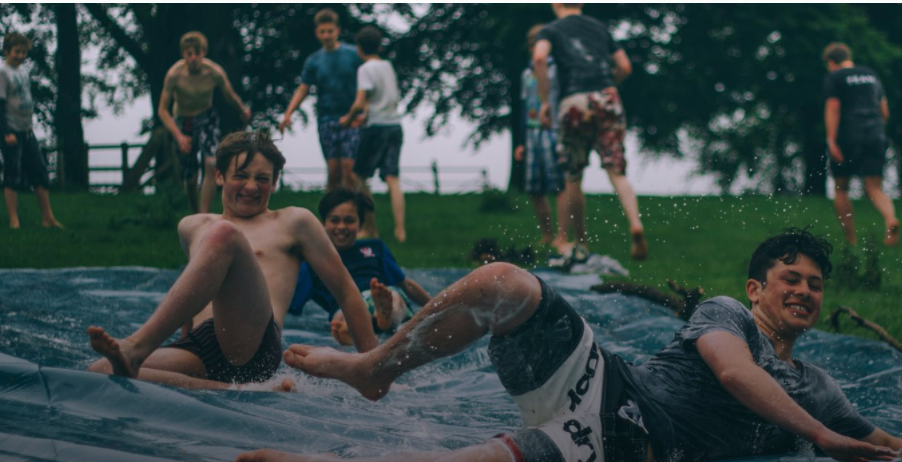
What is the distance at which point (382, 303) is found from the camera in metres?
4.83

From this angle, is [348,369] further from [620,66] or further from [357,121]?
[357,121]

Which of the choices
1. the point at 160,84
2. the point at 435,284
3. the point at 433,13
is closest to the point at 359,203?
the point at 435,284

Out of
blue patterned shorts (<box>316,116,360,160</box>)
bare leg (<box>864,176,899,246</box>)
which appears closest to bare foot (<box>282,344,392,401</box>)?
blue patterned shorts (<box>316,116,360,160</box>)

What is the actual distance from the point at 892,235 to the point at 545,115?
4.00 metres

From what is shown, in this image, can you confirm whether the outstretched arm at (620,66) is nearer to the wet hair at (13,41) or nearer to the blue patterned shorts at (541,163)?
the blue patterned shorts at (541,163)

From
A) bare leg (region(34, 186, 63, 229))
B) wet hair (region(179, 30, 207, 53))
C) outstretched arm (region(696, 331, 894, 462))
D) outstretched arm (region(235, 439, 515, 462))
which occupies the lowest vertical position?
outstretched arm (region(235, 439, 515, 462))

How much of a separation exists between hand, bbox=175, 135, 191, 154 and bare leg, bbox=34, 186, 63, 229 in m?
1.44

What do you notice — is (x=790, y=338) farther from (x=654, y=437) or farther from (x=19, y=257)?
(x=19, y=257)

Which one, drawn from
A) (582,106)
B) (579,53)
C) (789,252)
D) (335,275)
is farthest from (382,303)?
(579,53)

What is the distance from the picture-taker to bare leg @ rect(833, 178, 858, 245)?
9656 mm

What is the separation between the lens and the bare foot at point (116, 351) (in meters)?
3.16

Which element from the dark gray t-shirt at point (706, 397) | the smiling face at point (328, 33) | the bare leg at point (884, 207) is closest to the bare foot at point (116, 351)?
the dark gray t-shirt at point (706, 397)

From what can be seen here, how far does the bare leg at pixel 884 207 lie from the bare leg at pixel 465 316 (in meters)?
7.87

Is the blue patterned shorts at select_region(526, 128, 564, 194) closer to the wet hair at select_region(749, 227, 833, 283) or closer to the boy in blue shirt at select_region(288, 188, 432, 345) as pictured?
the boy in blue shirt at select_region(288, 188, 432, 345)
